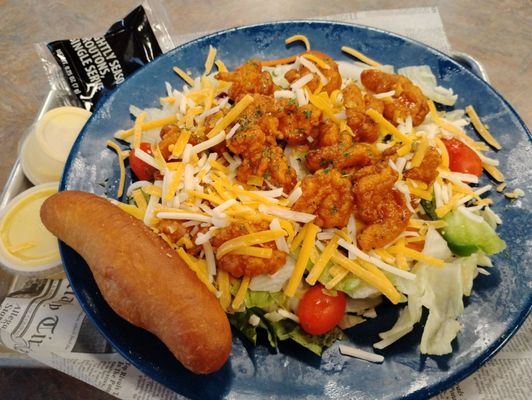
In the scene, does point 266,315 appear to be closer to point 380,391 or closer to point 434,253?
point 380,391

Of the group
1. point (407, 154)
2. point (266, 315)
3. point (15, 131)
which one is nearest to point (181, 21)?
point (15, 131)

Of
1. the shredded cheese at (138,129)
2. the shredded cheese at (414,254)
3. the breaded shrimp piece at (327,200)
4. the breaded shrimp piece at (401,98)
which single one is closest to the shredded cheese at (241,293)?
the breaded shrimp piece at (327,200)

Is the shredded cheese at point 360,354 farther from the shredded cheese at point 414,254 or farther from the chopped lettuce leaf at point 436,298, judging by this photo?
the shredded cheese at point 414,254

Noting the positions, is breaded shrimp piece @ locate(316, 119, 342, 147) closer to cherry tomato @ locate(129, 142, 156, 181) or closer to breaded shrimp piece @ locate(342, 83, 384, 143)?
breaded shrimp piece @ locate(342, 83, 384, 143)

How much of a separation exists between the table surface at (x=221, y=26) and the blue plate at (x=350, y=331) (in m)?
1.19

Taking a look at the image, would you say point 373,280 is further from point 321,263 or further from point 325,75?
point 325,75

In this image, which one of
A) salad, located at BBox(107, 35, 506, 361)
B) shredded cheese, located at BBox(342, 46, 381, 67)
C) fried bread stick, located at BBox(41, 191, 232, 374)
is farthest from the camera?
shredded cheese, located at BBox(342, 46, 381, 67)

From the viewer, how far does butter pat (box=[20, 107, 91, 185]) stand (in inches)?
94.8

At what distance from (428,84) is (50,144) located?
2065 mm

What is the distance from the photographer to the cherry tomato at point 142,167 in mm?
2057

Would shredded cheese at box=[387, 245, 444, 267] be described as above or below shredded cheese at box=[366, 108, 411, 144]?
below

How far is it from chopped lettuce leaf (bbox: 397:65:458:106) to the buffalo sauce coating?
0.19 metres

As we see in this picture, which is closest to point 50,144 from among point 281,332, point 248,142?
point 248,142

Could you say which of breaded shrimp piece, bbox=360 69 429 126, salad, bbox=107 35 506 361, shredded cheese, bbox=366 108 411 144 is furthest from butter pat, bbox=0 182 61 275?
breaded shrimp piece, bbox=360 69 429 126
